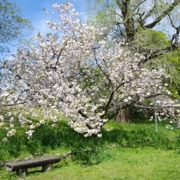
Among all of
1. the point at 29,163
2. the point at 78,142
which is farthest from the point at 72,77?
the point at 29,163

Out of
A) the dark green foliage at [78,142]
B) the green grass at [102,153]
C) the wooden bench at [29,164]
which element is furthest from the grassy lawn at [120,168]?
the dark green foliage at [78,142]

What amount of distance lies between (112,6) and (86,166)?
9709 mm

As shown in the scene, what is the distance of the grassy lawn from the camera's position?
6.40 metres

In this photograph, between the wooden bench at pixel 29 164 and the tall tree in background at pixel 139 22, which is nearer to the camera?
the wooden bench at pixel 29 164

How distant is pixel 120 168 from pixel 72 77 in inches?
156

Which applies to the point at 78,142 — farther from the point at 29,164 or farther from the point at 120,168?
the point at 29,164

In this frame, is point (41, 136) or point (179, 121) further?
point (179, 121)

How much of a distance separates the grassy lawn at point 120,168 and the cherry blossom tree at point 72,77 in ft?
4.10

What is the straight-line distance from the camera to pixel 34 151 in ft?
27.9

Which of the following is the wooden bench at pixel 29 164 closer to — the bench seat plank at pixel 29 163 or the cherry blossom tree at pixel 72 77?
the bench seat plank at pixel 29 163

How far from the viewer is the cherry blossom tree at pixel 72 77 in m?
8.71

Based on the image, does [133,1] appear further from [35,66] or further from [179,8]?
[35,66]

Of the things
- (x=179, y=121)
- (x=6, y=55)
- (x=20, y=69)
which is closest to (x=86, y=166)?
(x=20, y=69)

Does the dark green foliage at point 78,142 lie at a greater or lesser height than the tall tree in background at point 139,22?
lesser
